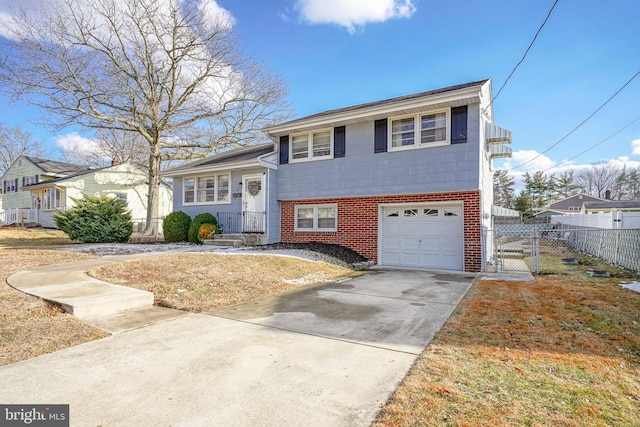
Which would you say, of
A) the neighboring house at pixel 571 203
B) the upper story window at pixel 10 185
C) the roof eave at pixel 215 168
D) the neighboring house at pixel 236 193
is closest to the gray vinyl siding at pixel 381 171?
the neighboring house at pixel 236 193

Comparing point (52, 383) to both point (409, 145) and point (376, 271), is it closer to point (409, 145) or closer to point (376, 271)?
point (376, 271)

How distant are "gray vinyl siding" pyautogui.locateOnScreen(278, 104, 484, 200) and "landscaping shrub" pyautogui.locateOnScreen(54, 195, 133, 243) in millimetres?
8156

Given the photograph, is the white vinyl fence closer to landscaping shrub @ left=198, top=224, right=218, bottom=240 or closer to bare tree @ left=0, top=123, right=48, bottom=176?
landscaping shrub @ left=198, top=224, right=218, bottom=240

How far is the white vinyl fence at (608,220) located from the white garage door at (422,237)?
5.95m

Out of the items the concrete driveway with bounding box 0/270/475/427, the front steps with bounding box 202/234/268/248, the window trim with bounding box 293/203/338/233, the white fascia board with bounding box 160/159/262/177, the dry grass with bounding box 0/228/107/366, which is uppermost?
the white fascia board with bounding box 160/159/262/177

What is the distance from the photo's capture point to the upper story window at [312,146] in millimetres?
12609

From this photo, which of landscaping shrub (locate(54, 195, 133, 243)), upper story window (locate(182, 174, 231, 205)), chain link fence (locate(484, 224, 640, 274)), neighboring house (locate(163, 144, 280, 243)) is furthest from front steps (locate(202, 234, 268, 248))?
chain link fence (locate(484, 224, 640, 274))

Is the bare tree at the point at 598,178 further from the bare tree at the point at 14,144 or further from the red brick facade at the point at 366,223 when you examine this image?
the bare tree at the point at 14,144

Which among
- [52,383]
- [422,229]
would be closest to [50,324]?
[52,383]

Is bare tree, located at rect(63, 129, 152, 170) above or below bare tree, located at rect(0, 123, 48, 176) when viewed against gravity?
below

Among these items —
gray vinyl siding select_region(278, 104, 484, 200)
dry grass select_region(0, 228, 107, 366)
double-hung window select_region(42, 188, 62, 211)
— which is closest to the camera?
dry grass select_region(0, 228, 107, 366)

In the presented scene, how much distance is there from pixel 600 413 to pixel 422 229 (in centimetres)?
881

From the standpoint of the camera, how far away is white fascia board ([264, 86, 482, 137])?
959 cm

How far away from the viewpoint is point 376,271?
10.2 meters
